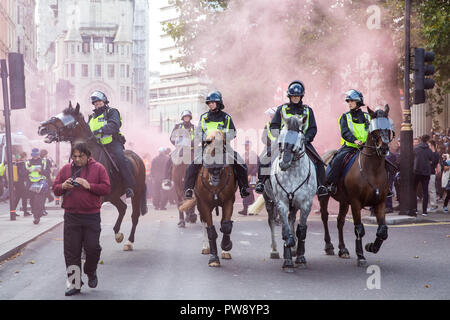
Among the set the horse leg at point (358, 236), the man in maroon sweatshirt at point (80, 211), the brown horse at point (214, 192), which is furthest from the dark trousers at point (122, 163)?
the horse leg at point (358, 236)

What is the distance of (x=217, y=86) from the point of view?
26.2 metres

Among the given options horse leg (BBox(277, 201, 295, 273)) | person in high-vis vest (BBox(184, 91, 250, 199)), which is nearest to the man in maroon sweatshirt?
person in high-vis vest (BBox(184, 91, 250, 199))

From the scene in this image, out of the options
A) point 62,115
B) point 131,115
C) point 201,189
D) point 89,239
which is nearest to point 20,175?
point 62,115

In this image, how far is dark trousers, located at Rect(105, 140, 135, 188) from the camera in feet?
33.0

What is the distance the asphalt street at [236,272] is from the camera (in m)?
→ 6.91

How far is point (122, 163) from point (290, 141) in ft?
10.7

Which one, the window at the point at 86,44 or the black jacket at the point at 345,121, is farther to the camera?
the window at the point at 86,44

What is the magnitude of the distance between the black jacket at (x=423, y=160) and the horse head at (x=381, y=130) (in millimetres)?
8324

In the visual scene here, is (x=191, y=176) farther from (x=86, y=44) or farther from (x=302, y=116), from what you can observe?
(x=86, y=44)

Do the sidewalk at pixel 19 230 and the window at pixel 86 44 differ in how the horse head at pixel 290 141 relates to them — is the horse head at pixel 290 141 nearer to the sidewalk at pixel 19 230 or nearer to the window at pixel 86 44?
the sidewalk at pixel 19 230

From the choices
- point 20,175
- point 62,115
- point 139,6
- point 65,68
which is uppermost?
point 139,6

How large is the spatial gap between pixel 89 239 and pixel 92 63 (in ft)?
339
